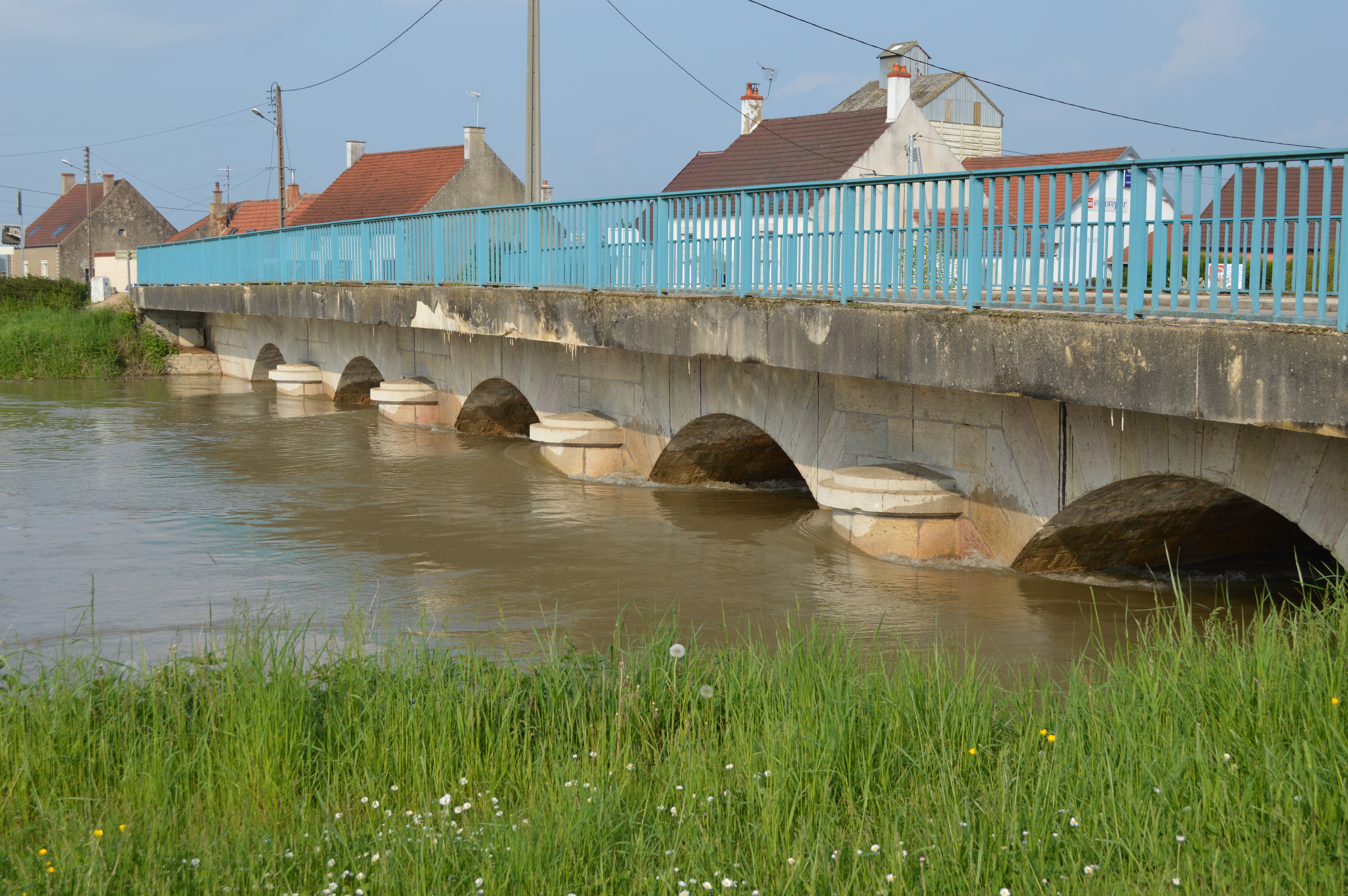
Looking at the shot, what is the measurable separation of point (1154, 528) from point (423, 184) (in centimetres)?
3515

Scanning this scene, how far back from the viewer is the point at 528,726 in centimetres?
464

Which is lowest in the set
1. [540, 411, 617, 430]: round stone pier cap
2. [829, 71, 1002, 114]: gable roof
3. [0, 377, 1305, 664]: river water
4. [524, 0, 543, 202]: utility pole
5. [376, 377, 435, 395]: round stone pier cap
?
[0, 377, 1305, 664]: river water

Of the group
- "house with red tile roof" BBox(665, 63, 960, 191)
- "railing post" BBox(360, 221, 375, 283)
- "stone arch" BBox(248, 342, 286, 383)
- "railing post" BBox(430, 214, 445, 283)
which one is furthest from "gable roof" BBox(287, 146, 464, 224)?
"railing post" BBox(430, 214, 445, 283)

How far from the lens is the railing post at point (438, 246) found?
576 inches

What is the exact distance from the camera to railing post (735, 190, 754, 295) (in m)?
9.34

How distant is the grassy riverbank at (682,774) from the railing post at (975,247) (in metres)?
2.79

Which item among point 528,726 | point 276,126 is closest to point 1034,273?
point 528,726

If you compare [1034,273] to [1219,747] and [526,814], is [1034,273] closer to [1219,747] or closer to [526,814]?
[1219,747]

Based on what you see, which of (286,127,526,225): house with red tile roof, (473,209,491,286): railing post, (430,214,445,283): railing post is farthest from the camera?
(286,127,526,225): house with red tile roof

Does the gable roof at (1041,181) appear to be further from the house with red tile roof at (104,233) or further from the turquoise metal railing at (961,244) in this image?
the house with red tile roof at (104,233)

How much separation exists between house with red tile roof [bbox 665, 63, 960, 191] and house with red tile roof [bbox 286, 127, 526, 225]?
5875mm

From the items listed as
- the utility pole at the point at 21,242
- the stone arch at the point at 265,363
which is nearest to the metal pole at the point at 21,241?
the utility pole at the point at 21,242

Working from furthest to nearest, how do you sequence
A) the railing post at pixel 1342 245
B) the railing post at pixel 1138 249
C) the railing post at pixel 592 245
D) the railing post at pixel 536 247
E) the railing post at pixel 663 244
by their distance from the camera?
the railing post at pixel 536 247
the railing post at pixel 592 245
the railing post at pixel 663 244
the railing post at pixel 1138 249
the railing post at pixel 1342 245

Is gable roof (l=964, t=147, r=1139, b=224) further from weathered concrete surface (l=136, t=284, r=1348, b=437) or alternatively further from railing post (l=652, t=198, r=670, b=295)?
railing post (l=652, t=198, r=670, b=295)
